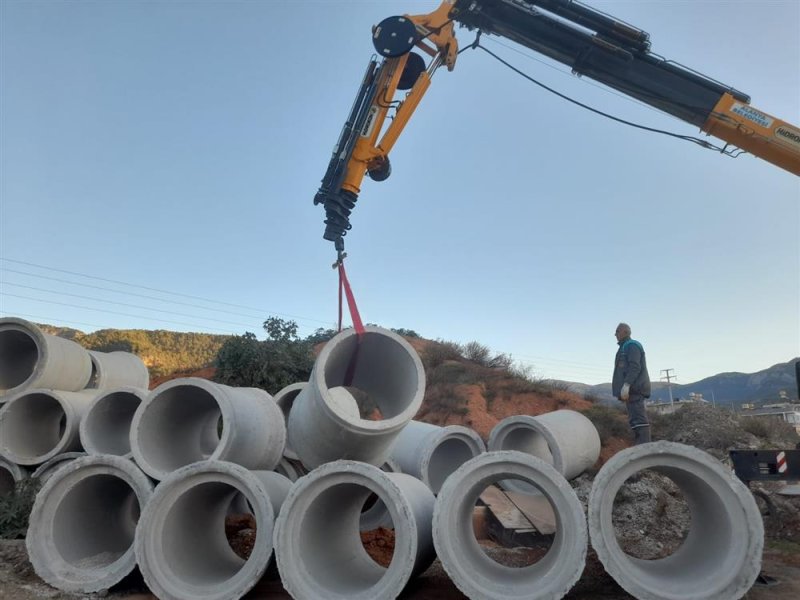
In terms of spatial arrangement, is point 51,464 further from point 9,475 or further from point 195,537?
point 195,537

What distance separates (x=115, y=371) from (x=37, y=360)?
188cm

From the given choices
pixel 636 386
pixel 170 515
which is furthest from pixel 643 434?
pixel 170 515

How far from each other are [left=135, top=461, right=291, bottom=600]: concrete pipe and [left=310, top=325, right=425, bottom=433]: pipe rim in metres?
0.81

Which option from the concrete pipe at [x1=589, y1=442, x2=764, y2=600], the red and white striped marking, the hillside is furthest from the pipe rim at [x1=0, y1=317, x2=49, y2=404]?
the hillside

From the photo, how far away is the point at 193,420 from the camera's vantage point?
22.6 ft

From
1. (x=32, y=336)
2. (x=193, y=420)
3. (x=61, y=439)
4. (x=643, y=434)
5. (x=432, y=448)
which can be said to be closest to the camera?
(x=643, y=434)

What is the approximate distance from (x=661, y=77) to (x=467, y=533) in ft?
20.5

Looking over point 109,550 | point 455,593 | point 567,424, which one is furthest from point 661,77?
point 109,550

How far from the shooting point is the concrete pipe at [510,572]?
375cm

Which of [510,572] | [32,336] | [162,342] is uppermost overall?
[162,342]

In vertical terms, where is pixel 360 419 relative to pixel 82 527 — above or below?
above

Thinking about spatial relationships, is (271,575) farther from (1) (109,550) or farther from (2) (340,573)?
(1) (109,550)

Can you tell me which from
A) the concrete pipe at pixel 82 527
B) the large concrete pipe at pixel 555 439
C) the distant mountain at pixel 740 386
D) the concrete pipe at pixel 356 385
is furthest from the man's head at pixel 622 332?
the distant mountain at pixel 740 386

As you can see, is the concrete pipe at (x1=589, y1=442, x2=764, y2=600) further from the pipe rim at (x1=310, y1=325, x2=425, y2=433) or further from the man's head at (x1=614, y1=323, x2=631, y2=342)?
the man's head at (x1=614, y1=323, x2=631, y2=342)
